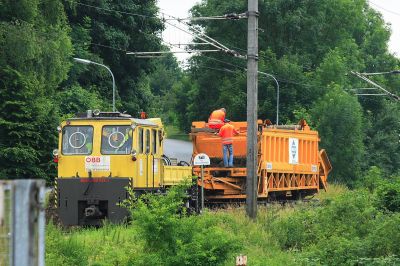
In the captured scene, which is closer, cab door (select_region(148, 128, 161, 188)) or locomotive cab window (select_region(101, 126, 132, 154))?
locomotive cab window (select_region(101, 126, 132, 154))

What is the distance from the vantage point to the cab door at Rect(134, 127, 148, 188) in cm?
2308

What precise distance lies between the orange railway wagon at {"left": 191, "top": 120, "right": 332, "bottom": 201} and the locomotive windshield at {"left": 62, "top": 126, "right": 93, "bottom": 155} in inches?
240

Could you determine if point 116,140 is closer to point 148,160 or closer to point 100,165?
point 100,165

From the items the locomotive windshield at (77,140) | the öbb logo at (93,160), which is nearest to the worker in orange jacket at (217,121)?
the locomotive windshield at (77,140)

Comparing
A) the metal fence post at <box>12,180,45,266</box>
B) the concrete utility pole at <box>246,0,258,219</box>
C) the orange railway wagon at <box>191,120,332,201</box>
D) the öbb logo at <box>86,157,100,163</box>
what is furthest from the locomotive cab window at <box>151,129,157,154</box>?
the metal fence post at <box>12,180,45,266</box>

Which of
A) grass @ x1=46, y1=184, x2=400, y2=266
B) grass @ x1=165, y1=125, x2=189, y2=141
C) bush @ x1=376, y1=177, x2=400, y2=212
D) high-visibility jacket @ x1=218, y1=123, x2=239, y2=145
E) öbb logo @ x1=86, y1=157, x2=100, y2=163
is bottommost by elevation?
grass @ x1=46, y1=184, x2=400, y2=266

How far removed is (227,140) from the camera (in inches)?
1166

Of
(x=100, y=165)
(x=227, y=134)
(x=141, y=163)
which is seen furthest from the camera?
(x=227, y=134)

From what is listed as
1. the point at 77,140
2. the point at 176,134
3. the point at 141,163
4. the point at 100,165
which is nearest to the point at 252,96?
the point at 141,163

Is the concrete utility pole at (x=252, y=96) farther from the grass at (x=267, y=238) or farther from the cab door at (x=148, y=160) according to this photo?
the cab door at (x=148, y=160)

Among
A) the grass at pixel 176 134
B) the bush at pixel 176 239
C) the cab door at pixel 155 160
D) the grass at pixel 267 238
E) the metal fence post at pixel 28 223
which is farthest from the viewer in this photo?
the grass at pixel 176 134

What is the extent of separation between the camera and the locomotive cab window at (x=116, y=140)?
2305 cm

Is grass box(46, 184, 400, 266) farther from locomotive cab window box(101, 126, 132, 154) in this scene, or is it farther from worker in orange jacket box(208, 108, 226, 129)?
worker in orange jacket box(208, 108, 226, 129)

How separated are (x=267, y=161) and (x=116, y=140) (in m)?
9.00
